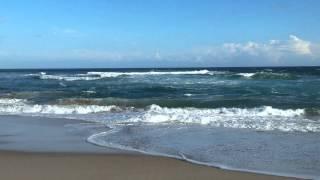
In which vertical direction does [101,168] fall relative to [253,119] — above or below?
above

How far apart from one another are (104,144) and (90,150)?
0.83 metres

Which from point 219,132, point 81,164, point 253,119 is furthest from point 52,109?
point 81,164

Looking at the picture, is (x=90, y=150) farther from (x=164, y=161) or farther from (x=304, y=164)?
(x=304, y=164)

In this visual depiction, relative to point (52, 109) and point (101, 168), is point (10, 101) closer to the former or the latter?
point (52, 109)

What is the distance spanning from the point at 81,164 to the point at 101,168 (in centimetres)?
51

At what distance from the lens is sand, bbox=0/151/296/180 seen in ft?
23.8

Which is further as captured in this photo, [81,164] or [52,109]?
[52,109]

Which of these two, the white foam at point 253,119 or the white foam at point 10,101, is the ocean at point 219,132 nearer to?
the white foam at point 253,119

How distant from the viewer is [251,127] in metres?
13.4

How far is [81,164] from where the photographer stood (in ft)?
26.9

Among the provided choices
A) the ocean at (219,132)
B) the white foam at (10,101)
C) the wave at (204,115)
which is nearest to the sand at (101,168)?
the ocean at (219,132)

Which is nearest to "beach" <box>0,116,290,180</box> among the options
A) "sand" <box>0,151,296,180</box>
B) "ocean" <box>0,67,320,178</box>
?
"sand" <box>0,151,296,180</box>

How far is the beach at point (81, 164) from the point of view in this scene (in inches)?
288

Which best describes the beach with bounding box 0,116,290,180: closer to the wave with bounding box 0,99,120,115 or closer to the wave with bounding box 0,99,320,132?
the wave with bounding box 0,99,320,132
